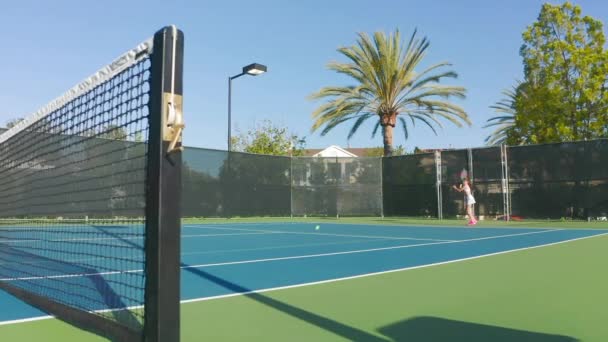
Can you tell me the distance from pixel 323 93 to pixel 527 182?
9.29 m

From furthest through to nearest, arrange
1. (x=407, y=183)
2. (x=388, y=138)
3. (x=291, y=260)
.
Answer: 1. (x=388, y=138)
2. (x=407, y=183)
3. (x=291, y=260)

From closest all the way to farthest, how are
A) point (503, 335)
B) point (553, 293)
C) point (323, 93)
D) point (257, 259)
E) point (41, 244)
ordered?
point (503, 335)
point (553, 293)
point (257, 259)
point (41, 244)
point (323, 93)

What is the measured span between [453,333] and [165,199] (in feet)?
6.31

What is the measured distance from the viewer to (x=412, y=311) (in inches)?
139

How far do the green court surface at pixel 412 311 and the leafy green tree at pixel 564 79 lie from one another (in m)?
20.5

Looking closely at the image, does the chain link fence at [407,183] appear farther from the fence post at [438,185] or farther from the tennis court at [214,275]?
the tennis court at [214,275]

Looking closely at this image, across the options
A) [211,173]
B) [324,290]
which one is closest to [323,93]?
[211,173]

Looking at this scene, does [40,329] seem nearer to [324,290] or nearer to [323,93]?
[324,290]

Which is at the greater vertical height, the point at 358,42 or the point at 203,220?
the point at 358,42

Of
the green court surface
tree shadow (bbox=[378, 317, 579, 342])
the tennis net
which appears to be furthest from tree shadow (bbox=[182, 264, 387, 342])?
the tennis net

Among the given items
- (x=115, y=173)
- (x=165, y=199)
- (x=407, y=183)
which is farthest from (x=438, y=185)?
(x=165, y=199)

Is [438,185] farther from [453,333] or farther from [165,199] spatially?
[165,199]

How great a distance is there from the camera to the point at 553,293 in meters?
4.14

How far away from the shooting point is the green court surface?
2.92 m
